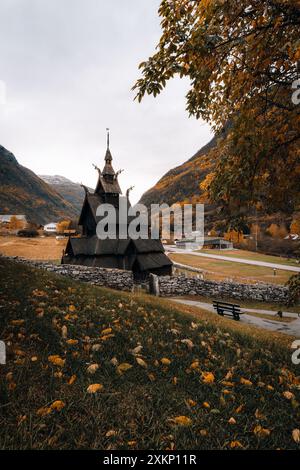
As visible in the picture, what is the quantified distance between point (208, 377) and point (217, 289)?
21.5 m

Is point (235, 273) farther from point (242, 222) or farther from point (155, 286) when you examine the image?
point (242, 222)

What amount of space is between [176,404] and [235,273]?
38948 mm

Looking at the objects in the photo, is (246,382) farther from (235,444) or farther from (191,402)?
(235,444)

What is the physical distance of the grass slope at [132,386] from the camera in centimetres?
269

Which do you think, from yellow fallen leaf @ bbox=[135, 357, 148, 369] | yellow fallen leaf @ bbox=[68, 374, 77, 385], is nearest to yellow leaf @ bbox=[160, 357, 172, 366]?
yellow fallen leaf @ bbox=[135, 357, 148, 369]

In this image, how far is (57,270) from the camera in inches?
818

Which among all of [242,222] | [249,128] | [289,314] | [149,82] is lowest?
[289,314]

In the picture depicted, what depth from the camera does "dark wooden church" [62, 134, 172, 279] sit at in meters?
25.5

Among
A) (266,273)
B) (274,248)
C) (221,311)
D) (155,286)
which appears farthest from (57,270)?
(274,248)

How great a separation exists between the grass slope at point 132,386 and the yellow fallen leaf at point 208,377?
0.02m

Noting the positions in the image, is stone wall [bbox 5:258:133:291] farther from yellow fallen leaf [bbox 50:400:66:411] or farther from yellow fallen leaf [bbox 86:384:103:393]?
yellow fallen leaf [bbox 50:400:66:411]

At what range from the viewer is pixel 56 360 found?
148 inches

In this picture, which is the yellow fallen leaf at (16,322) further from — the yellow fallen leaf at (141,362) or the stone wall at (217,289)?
the stone wall at (217,289)

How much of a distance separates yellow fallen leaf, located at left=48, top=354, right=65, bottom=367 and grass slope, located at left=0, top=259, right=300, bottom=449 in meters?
0.02
